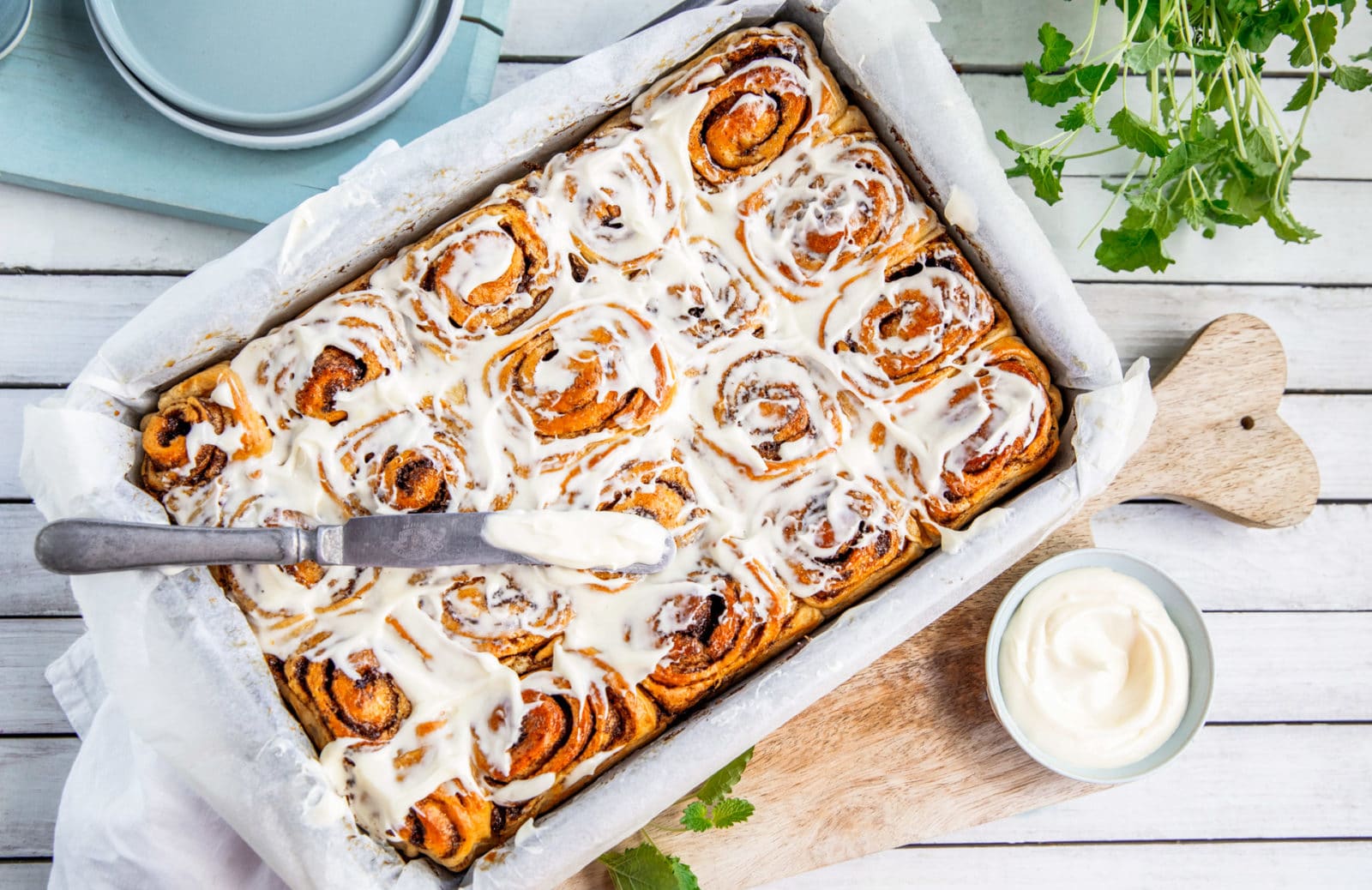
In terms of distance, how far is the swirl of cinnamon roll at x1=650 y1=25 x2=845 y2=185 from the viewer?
2.25m

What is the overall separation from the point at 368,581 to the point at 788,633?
2.88 feet

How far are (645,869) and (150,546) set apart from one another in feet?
4.16

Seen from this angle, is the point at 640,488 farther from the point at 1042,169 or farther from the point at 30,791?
the point at 30,791

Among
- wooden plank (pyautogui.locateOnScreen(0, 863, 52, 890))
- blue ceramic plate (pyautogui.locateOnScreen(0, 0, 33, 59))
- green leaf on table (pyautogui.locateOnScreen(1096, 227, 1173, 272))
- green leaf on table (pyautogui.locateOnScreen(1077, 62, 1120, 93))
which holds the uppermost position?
blue ceramic plate (pyautogui.locateOnScreen(0, 0, 33, 59))

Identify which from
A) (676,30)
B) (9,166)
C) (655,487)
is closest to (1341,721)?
(655,487)

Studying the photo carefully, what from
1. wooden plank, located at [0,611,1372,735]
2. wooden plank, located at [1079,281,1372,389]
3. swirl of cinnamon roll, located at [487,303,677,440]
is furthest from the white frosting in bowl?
swirl of cinnamon roll, located at [487,303,677,440]

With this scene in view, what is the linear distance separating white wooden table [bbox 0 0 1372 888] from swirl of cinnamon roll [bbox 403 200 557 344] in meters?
0.78

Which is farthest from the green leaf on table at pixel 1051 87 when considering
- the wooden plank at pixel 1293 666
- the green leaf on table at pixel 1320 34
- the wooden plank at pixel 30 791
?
the wooden plank at pixel 30 791

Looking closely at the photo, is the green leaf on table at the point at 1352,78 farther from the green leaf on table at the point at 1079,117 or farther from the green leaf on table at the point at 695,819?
the green leaf on table at the point at 695,819

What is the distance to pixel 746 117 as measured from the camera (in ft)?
7.37

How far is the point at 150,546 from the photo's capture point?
6.26 ft

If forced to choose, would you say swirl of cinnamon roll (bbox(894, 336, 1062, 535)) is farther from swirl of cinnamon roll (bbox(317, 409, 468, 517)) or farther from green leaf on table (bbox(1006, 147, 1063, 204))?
swirl of cinnamon roll (bbox(317, 409, 468, 517))

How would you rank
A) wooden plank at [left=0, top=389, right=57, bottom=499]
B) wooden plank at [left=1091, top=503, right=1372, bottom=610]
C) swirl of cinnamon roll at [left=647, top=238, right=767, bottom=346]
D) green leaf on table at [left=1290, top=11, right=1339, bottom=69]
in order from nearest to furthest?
swirl of cinnamon roll at [left=647, top=238, right=767, bottom=346]
green leaf on table at [left=1290, top=11, right=1339, bottom=69]
wooden plank at [left=0, top=389, right=57, bottom=499]
wooden plank at [left=1091, top=503, right=1372, bottom=610]

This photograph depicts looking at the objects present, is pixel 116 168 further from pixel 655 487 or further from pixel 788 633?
pixel 788 633
